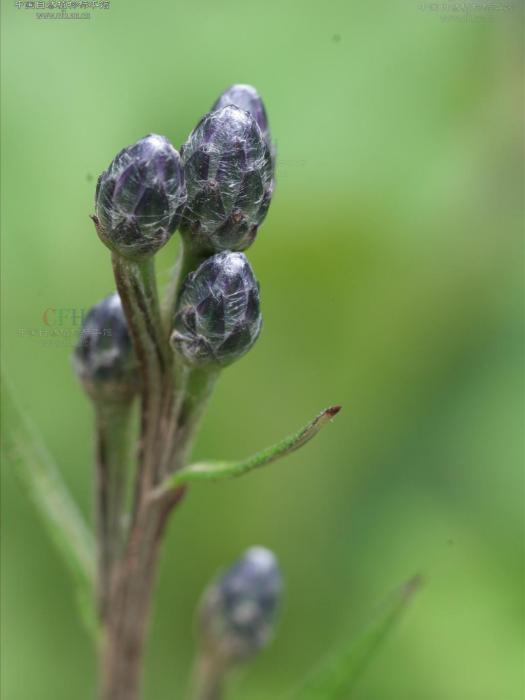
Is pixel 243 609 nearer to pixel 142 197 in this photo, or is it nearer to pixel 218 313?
pixel 218 313

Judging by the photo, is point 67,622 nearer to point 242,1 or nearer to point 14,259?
point 14,259

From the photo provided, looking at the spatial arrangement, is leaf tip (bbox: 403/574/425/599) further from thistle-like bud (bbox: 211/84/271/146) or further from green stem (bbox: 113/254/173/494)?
thistle-like bud (bbox: 211/84/271/146)

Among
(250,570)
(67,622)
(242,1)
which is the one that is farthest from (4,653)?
(242,1)

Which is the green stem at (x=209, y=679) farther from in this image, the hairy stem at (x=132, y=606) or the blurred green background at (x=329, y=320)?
the blurred green background at (x=329, y=320)

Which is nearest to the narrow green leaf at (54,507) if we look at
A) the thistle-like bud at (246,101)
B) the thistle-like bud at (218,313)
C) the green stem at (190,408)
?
the green stem at (190,408)

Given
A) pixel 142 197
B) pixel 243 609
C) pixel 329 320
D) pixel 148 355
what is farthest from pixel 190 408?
pixel 329 320

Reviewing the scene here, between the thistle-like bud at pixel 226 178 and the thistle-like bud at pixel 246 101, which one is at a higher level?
the thistle-like bud at pixel 246 101

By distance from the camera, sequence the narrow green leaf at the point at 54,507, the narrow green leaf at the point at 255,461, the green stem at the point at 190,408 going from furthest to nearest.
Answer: the narrow green leaf at the point at 54,507 → the green stem at the point at 190,408 → the narrow green leaf at the point at 255,461
